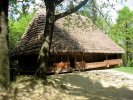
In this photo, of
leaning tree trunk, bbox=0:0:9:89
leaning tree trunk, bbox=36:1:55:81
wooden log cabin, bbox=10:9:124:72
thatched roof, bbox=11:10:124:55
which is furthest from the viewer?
wooden log cabin, bbox=10:9:124:72

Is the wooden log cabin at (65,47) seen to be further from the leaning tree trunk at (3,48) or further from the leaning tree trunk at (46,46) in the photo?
the leaning tree trunk at (3,48)

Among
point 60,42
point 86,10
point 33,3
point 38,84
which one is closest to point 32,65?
point 60,42

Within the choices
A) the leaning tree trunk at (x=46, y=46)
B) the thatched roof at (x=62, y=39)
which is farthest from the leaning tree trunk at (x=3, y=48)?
the thatched roof at (x=62, y=39)

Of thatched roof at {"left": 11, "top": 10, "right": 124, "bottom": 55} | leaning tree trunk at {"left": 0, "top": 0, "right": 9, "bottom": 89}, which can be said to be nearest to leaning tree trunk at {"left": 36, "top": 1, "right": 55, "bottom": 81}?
leaning tree trunk at {"left": 0, "top": 0, "right": 9, "bottom": 89}

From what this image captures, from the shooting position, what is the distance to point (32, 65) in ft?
85.9

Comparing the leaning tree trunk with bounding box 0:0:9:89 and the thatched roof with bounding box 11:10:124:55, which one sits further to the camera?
the thatched roof with bounding box 11:10:124:55

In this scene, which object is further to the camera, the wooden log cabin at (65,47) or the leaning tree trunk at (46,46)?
the wooden log cabin at (65,47)

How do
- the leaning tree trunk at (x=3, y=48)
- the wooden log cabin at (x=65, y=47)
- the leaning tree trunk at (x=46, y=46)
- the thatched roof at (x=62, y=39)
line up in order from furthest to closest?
1. the wooden log cabin at (x=65, y=47)
2. the thatched roof at (x=62, y=39)
3. the leaning tree trunk at (x=46, y=46)
4. the leaning tree trunk at (x=3, y=48)

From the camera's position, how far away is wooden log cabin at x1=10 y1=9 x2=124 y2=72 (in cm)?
2478

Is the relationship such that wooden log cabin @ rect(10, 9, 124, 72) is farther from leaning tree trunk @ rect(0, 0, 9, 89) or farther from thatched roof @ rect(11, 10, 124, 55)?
leaning tree trunk @ rect(0, 0, 9, 89)

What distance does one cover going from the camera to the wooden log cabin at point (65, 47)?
24781 millimetres

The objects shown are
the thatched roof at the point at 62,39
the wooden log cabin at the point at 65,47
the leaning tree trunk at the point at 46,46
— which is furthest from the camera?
the wooden log cabin at the point at 65,47

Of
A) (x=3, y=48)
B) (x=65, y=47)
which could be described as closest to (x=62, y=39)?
(x=65, y=47)

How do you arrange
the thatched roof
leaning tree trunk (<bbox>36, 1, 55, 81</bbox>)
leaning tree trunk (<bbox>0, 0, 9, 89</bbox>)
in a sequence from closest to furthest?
leaning tree trunk (<bbox>0, 0, 9, 89</bbox>), leaning tree trunk (<bbox>36, 1, 55, 81</bbox>), the thatched roof
